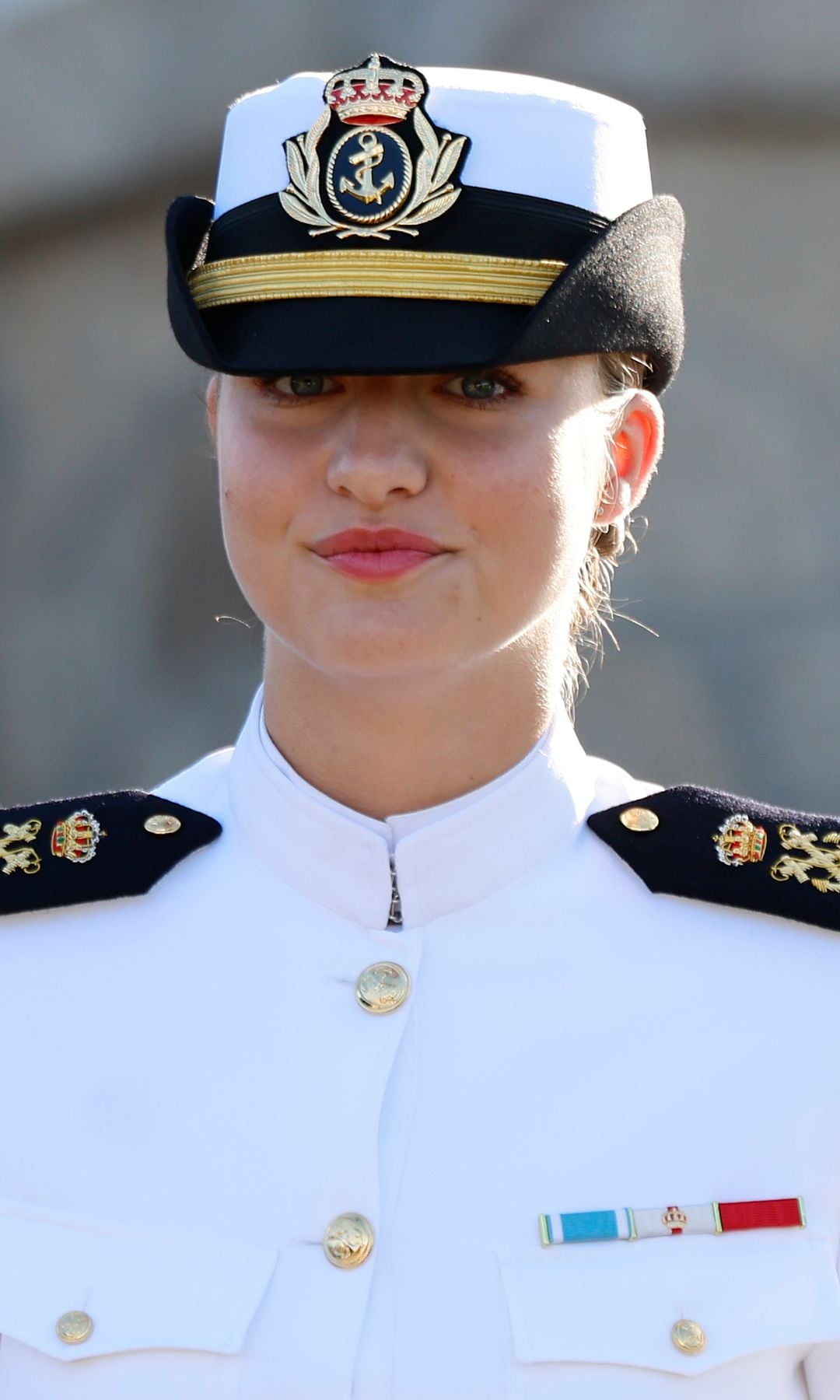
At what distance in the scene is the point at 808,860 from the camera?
2.15 metres

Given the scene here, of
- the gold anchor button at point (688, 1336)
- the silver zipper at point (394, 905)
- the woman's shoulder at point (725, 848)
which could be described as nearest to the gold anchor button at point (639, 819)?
the woman's shoulder at point (725, 848)

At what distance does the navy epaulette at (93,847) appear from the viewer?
2105 mm

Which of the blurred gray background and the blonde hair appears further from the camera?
the blurred gray background

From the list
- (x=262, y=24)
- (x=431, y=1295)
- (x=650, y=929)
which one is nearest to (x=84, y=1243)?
(x=431, y=1295)

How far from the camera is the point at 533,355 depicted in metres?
1.91

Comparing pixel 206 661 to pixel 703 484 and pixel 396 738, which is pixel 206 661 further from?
pixel 396 738

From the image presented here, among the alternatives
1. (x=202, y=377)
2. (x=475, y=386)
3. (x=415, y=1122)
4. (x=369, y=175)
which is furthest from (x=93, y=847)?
(x=202, y=377)

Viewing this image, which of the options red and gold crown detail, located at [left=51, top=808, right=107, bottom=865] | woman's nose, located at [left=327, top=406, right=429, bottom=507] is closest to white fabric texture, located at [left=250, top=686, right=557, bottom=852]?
red and gold crown detail, located at [left=51, top=808, right=107, bottom=865]

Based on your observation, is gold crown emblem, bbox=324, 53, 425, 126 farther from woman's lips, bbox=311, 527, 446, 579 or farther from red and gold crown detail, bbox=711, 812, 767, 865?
red and gold crown detail, bbox=711, 812, 767, 865

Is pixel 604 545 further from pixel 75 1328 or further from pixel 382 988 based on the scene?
pixel 75 1328

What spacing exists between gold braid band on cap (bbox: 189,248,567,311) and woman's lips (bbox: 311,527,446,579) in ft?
0.78

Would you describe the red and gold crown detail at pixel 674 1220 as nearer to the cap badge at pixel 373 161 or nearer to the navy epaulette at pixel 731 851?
the navy epaulette at pixel 731 851

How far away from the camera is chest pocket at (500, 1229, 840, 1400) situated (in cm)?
181

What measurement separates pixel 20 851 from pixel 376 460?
637 millimetres
